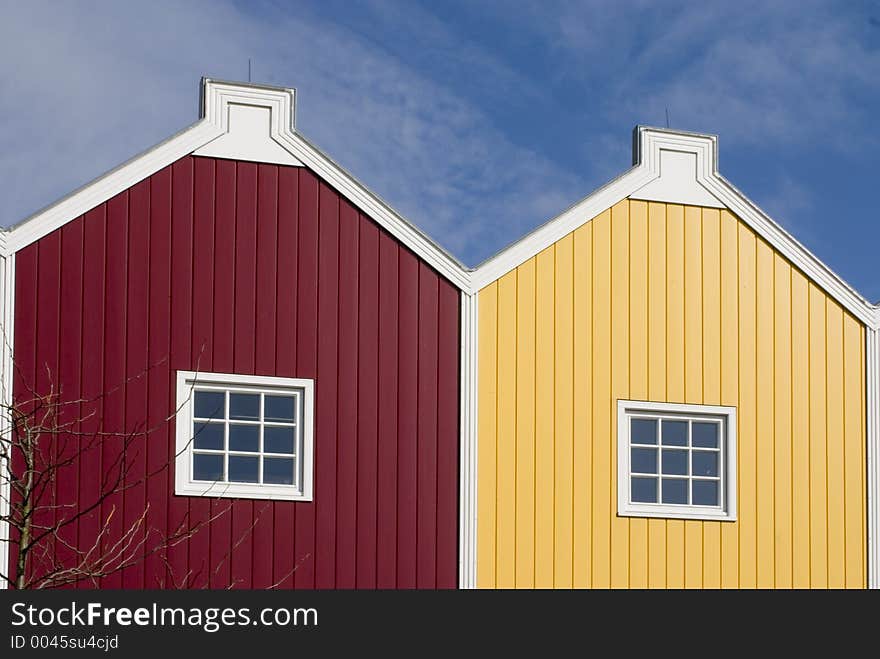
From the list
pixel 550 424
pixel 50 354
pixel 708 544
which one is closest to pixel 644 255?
pixel 550 424

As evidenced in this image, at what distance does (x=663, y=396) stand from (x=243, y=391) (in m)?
4.83

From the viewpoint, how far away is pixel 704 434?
58.0 feet

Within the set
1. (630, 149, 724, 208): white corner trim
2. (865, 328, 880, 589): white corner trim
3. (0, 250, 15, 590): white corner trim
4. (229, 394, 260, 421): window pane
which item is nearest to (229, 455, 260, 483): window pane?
→ (229, 394, 260, 421): window pane

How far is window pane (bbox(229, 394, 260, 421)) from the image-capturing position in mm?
16203

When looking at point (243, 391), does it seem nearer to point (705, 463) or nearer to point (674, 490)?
point (674, 490)

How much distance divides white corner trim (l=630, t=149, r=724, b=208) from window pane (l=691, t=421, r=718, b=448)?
8.59 feet

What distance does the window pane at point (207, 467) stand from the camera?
16062 mm

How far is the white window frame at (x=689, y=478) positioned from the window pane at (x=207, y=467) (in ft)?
14.7

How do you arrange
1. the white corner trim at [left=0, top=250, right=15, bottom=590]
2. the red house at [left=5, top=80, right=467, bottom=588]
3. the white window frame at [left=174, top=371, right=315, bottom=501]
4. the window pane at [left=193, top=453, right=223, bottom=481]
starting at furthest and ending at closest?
the window pane at [left=193, top=453, right=223, bottom=481], the white window frame at [left=174, top=371, right=315, bottom=501], the red house at [left=5, top=80, right=467, bottom=588], the white corner trim at [left=0, top=250, right=15, bottom=590]

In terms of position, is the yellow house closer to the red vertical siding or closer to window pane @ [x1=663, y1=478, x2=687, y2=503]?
window pane @ [x1=663, y1=478, x2=687, y2=503]

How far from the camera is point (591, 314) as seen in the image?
1748 cm

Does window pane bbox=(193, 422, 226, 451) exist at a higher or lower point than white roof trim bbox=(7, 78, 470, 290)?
lower

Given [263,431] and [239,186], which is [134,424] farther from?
[239,186]

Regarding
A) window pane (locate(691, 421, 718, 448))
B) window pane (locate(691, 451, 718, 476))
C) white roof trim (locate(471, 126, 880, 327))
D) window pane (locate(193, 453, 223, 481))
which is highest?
white roof trim (locate(471, 126, 880, 327))
